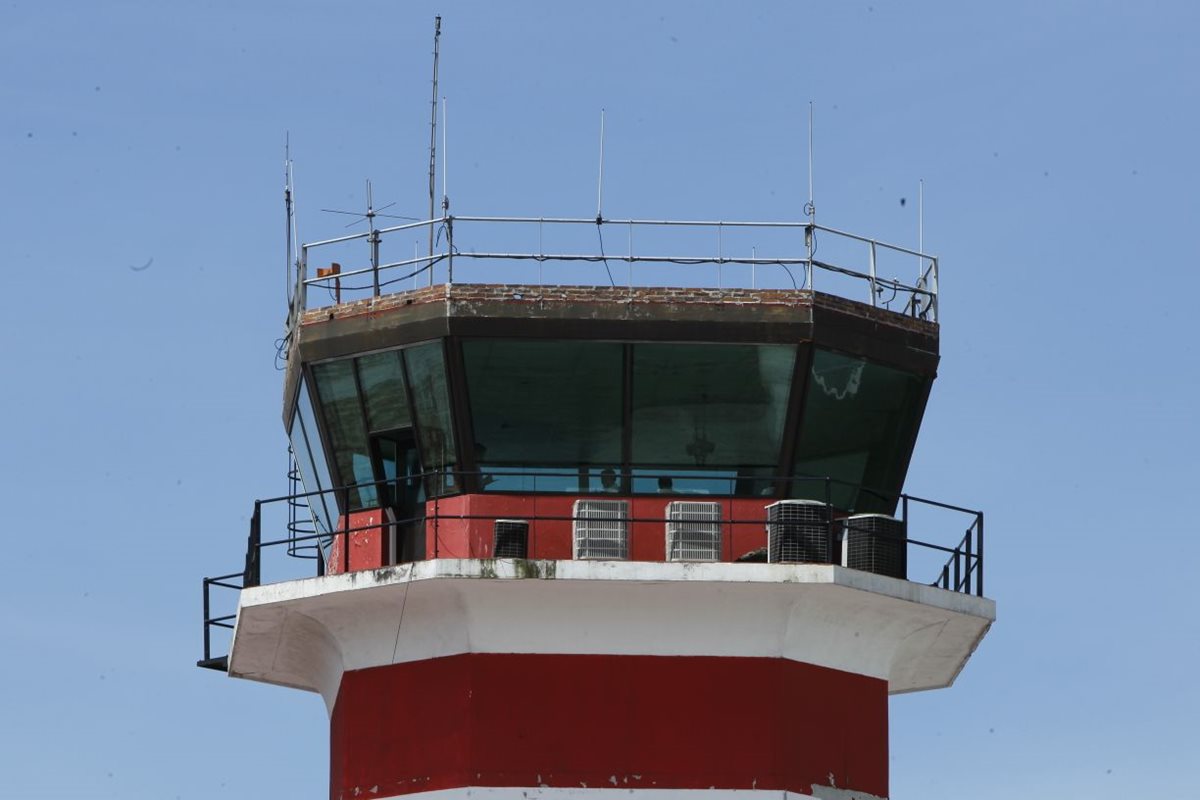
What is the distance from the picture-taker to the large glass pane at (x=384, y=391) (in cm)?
3072

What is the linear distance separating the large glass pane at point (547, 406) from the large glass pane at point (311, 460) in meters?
2.16

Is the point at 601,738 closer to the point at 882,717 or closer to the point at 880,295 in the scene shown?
the point at 882,717

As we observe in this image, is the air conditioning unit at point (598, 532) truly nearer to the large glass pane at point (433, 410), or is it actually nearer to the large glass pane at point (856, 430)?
the large glass pane at point (433, 410)

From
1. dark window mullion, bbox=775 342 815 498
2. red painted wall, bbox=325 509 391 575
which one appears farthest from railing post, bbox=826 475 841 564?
red painted wall, bbox=325 509 391 575

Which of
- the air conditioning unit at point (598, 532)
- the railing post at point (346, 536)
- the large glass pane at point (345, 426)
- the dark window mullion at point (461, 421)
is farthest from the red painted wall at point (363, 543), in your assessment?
the air conditioning unit at point (598, 532)

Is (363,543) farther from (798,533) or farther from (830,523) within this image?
→ (830,523)

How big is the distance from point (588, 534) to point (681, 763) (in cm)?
239

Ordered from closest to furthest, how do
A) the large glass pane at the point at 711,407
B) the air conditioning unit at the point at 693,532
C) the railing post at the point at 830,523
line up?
the railing post at the point at 830,523
the air conditioning unit at the point at 693,532
the large glass pane at the point at 711,407

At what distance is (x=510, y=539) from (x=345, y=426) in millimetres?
2463

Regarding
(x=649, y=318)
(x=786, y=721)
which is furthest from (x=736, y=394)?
(x=786, y=721)

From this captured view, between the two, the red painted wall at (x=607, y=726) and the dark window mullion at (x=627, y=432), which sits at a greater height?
the dark window mullion at (x=627, y=432)

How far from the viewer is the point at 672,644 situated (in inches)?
1194

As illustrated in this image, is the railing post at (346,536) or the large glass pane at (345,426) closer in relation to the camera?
the railing post at (346,536)

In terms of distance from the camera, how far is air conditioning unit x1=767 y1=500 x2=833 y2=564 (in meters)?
30.0
